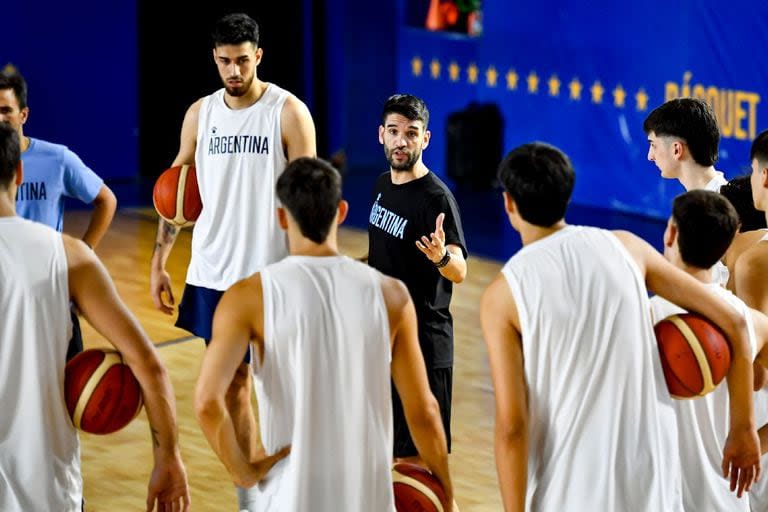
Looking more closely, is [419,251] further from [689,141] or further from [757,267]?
[757,267]

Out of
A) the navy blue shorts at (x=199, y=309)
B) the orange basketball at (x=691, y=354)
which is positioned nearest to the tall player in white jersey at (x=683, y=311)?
the orange basketball at (x=691, y=354)

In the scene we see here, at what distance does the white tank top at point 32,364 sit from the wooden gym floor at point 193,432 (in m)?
1.99

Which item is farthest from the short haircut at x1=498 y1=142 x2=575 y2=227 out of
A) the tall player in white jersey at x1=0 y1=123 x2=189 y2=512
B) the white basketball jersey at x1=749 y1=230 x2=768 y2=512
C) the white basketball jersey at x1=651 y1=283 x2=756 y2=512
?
the white basketball jersey at x1=749 y1=230 x2=768 y2=512

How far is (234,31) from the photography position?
5.55 meters

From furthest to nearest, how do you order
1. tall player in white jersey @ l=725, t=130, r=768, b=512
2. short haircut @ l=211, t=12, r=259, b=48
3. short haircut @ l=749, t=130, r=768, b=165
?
short haircut @ l=211, t=12, r=259, b=48 → short haircut @ l=749, t=130, r=768, b=165 → tall player in white jersey @ l=725, t=130, r=768, b=512

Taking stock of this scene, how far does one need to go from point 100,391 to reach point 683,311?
1657mm

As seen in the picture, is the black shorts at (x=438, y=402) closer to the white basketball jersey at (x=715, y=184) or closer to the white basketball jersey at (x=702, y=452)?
the white basketball jersey at (x=715, y=184)

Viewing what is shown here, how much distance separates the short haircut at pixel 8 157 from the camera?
11.9ft

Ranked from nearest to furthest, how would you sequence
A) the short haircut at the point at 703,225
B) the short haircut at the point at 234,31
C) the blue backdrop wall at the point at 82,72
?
the short haircut at the point at 703,225, the short haircut at the point at 234,31, the blue backdrop wall at the point at 82,72

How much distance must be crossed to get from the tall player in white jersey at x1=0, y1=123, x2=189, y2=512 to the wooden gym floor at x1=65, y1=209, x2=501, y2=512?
199 centimetres

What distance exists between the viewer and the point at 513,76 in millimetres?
14422

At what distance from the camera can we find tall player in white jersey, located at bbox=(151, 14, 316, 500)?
219 inches

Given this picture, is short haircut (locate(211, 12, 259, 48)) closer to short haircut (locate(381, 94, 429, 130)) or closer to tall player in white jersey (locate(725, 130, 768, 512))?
short haircut (locate(381, 94, 429, 130))

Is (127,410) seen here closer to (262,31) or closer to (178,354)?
(178,354)
